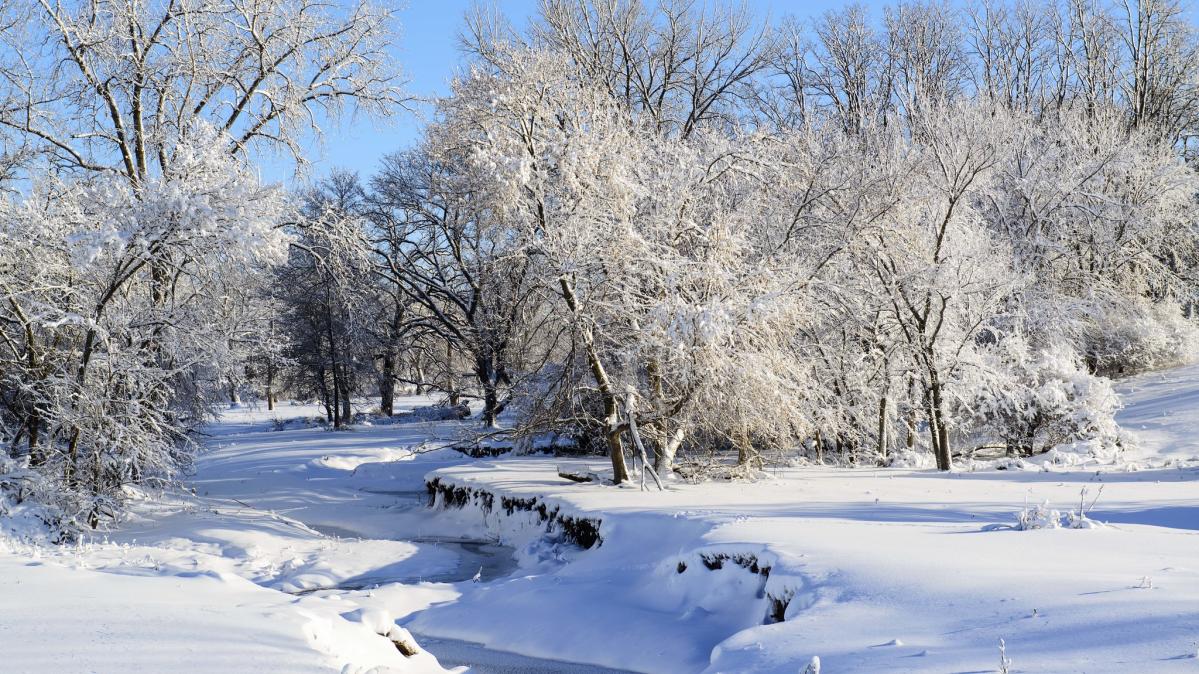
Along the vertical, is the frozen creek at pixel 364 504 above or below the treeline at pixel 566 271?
below

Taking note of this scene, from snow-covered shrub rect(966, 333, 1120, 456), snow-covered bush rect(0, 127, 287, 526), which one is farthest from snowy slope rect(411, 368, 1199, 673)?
snow-covered bush rect(0, 127, 287, 526)

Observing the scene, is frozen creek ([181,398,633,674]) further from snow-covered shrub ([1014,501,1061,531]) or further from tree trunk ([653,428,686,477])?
snow-covered shrub ([1014,501,1061,531])

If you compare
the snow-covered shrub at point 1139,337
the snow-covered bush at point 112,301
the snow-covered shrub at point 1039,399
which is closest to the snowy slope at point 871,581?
the snow-covered shrub at point 1039,399

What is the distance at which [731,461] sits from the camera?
586 inches

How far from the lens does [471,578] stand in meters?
11.0

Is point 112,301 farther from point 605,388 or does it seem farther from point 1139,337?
point 1139,337

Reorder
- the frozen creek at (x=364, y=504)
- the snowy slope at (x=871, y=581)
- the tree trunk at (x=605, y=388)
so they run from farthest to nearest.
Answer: the tree trunk at (x=605, y=388) → the frozen creek at (x=364, y=504) → the snowy slope at (x=871, y=581)

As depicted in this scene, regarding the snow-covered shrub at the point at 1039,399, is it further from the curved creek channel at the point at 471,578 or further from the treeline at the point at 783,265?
the curved creek channel at the point at 471,578

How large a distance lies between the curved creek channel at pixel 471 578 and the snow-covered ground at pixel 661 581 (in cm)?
5

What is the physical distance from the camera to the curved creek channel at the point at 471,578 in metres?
7.45

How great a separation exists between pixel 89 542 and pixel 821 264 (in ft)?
38.4

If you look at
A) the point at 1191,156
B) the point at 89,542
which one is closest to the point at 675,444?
the point at 89,542

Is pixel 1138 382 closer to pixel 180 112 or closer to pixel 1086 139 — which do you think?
pixel 1086 139

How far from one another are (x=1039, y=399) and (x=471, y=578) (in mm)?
11892
